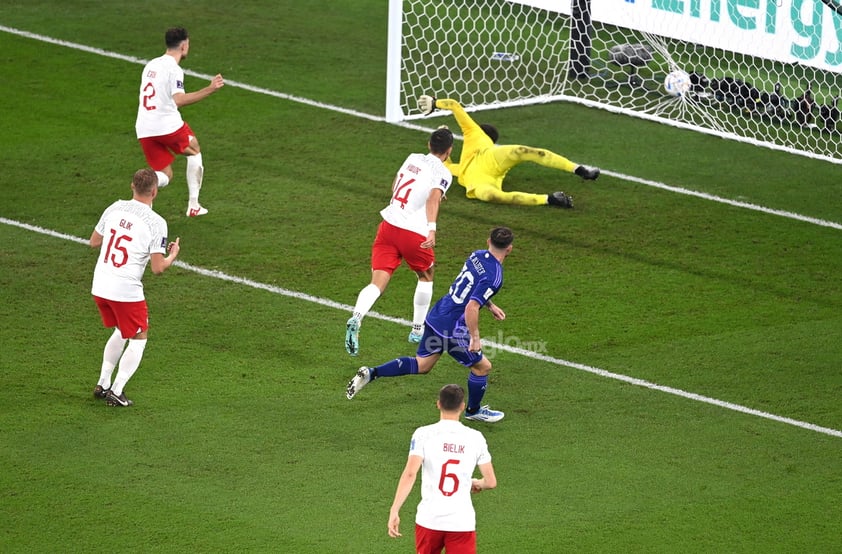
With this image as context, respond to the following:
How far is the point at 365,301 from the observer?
11.2 m

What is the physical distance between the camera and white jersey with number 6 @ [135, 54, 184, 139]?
1349cm

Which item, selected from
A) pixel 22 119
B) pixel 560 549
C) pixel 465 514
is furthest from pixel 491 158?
pixel 465 514

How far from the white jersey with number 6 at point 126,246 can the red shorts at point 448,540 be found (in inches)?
137

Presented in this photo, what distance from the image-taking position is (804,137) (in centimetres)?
1708

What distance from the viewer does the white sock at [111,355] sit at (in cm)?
1022

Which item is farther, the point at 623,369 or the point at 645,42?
the point at 645,42

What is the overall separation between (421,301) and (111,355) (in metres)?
2.60

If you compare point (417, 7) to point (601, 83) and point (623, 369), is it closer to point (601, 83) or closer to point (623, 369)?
point (601, 83)

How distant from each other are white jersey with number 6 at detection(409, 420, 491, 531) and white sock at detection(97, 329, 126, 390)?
356cm

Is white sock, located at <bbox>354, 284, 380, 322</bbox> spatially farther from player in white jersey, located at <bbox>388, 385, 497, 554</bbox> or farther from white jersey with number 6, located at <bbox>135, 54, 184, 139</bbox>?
player in white jersey, located at <bbox>388, 385, 497, 554</bbox>

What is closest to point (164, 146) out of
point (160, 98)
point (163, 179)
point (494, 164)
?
point (163, 179)

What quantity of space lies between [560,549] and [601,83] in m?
11.4

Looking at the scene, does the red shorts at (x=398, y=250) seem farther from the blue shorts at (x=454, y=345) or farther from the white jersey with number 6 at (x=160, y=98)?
the white jersey with number 6 at (x=160, y=98)

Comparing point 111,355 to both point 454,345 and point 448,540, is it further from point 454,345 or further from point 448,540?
point 448,540
